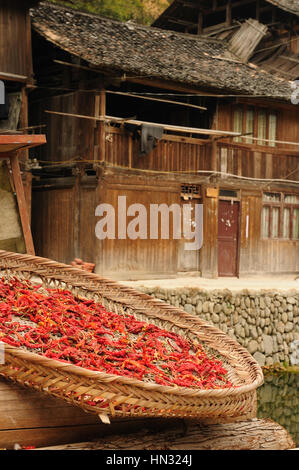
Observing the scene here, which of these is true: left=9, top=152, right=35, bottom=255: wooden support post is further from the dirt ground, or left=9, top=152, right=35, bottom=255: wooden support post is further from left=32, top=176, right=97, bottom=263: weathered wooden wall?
left=32, top=176, right=97, bottom=263: weathered wooden wall

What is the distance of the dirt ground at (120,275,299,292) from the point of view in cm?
1496

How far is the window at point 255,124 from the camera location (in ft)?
59.8

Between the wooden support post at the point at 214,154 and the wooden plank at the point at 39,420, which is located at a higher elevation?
the wooden support post at the point at 214,154

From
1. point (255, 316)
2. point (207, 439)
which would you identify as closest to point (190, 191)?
point (255, 316)

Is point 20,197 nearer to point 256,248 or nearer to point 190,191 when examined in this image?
point 190,191

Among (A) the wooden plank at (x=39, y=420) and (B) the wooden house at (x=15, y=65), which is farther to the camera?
(B) the wooden house at (x=15, y=65)

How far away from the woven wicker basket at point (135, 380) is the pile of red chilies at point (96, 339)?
6.8 inches

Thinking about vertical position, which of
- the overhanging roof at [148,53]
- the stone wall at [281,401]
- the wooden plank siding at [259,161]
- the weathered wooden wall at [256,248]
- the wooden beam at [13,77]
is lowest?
the stone wall at [281,401]

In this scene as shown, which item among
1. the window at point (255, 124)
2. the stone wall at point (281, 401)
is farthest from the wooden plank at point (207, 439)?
the window at point (255, 124)

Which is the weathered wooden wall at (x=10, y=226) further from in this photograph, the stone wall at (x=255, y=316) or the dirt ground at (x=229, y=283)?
the stone wall at (x=255, y=316)

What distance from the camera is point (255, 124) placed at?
60.6 ft

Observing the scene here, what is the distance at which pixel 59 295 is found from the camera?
6.81 meters
